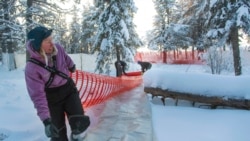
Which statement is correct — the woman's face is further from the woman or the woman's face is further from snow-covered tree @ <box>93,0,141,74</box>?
snow-covered tree @ <box>93,0,141,74</box>

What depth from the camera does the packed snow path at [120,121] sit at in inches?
228

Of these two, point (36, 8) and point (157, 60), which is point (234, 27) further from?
point (157, 60)

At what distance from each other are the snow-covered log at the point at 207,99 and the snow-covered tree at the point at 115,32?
462 inches

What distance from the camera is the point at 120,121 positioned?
7000 mm

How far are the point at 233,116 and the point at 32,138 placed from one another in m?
3.30

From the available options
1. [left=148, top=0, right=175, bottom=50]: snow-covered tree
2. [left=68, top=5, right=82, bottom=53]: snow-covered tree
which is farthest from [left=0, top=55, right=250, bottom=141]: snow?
→ [left=68, top=5, right=82, bottom=53]: snow-covered tree

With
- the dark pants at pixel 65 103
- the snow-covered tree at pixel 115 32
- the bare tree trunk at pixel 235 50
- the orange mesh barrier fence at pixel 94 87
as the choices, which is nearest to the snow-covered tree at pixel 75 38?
the snow-covered tree at pixel 115 32

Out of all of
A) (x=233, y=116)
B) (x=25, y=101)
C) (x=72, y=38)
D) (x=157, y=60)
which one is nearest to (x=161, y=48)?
(x=157, y=60)

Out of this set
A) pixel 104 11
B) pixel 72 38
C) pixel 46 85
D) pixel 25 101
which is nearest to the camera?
pixel 46 85

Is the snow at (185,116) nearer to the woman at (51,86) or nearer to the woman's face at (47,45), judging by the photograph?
the woman at (51,86)

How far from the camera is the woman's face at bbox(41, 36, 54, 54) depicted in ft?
12.3

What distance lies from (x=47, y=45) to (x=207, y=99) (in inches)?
148

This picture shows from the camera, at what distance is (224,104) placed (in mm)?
6441

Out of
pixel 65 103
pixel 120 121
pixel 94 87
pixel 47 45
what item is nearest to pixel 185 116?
pixel 120 121
